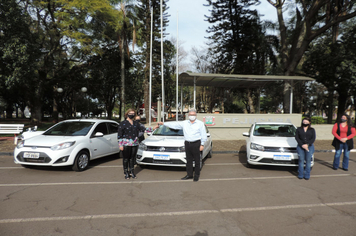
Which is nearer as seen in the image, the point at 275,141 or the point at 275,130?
the point at 275,141

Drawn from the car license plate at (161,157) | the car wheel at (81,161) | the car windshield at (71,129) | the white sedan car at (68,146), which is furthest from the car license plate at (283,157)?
the car windshield at (71,129)

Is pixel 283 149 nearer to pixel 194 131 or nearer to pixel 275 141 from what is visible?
pixel 275 141

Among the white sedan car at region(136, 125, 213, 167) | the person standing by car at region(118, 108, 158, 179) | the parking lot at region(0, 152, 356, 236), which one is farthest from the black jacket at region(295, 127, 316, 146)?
the person standing by car at region(118, 108, 158, 179)

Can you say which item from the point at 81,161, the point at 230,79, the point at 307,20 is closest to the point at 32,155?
the point at 81,161

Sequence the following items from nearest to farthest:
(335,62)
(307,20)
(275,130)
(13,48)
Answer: (275,130), (13,48), (307,20), (335,62)

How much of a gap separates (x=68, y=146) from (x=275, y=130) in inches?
255

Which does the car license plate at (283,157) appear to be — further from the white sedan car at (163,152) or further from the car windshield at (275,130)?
the white sedan car at (163,152)

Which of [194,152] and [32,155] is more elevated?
[194,152]

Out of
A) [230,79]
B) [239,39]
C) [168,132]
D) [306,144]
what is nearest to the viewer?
[306,144]

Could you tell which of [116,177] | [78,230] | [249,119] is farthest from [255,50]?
[78,230]

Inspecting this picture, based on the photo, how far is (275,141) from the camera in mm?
7070

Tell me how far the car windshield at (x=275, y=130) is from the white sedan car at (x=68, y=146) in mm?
5068

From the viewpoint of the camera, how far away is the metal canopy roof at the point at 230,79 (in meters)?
15.5

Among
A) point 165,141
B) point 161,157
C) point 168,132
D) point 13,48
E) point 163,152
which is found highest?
point 13,48
